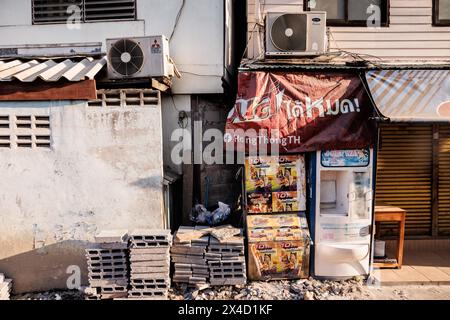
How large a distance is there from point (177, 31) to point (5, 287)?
20.8ft

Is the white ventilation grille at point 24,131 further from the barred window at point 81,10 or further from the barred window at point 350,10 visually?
the barred window at point 350,10

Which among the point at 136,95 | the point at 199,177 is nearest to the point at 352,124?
the point at 199,177

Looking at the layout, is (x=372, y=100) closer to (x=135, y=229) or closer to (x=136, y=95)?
(x=136, y=95)

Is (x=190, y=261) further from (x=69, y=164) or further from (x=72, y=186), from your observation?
(x=69, y=164)

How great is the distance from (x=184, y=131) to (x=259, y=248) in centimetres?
323

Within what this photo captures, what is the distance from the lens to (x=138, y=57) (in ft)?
22.9

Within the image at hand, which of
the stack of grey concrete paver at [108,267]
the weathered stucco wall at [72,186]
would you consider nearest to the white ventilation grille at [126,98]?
the weathered stucco wall at [72,186]

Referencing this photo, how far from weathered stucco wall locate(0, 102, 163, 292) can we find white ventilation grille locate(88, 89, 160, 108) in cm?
12

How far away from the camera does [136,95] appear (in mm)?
6992

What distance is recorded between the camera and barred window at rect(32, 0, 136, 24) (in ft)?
26.2

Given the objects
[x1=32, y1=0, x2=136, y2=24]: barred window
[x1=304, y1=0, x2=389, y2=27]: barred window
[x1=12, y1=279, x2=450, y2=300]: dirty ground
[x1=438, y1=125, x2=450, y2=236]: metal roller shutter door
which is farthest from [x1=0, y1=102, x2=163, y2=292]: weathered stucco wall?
[x1=438, y1=125, x2=450, y2=236]: metal roller shutter door

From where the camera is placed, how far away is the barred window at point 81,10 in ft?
26.2

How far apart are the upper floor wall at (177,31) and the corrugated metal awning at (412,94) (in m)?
3.40

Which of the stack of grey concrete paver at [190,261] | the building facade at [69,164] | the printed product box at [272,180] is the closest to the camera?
the stack of grey concrete paver at [190,261]
